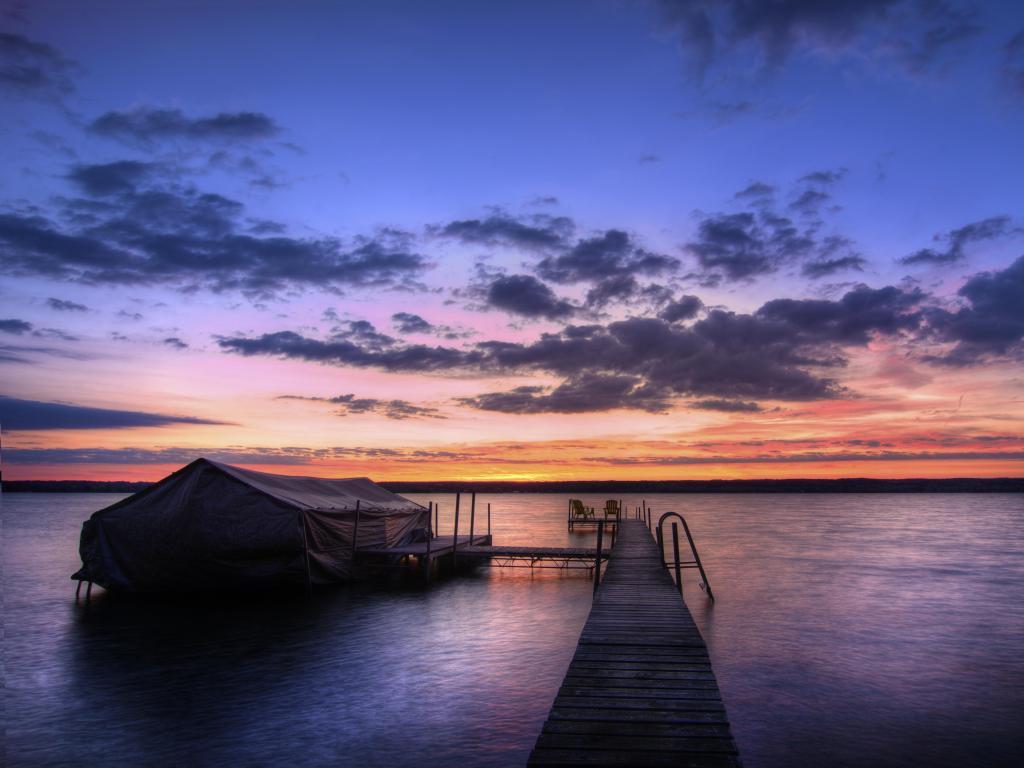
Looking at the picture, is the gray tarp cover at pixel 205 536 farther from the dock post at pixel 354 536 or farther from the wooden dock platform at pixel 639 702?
the wooden dock platform at pixel 639 702

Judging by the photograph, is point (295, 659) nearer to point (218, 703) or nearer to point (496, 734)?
point (218, 703)

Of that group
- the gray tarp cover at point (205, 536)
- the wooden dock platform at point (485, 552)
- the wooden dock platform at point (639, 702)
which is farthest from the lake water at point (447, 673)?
the wooden dock platform at point (639, 702)

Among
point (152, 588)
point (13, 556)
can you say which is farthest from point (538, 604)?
point (13, 556)

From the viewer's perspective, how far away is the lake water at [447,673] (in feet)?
39.0

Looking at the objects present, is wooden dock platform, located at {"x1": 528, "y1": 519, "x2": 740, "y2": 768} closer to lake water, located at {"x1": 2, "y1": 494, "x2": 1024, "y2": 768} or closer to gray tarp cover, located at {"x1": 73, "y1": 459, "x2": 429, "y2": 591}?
lake water, located at {"x1": 2, "y1": 494, "x2": 1024, "y2": 768}

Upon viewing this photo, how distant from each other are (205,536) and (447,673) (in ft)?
38.4

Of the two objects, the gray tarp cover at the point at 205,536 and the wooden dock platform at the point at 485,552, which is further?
the wooden dock platform at the point at 485,552

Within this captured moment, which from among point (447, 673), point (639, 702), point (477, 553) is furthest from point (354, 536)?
point (639, 702)

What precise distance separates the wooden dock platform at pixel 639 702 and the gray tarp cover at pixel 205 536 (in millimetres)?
13391

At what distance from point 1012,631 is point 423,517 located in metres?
24.2

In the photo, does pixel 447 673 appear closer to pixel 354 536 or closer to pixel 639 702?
pixel 639 702

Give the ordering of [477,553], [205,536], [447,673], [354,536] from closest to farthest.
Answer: [447,673] < [205,536] < [354,536] < [477,553]

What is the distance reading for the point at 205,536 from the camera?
78.8 ft

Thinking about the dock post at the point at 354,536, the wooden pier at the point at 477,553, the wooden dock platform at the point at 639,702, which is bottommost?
the wooden pier at the point at 477,553
